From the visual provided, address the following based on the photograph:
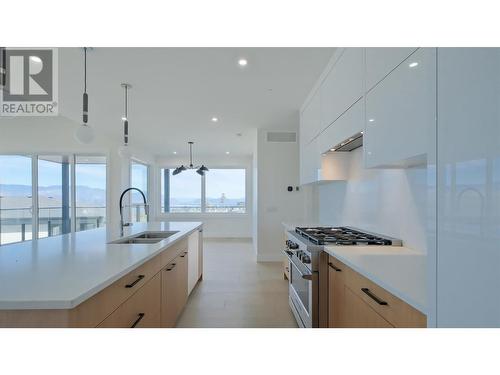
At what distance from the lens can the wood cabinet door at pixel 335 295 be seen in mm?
1631

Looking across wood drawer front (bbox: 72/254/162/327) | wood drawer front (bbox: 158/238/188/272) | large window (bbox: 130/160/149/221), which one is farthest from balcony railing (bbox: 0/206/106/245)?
wood drawer front (bbox: 72/254/162/327)

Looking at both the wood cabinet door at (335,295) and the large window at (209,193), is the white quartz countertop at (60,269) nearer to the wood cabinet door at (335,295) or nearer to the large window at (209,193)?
the wood cabinet door at (335,295)

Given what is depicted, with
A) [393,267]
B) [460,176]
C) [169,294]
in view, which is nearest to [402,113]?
[460,176]

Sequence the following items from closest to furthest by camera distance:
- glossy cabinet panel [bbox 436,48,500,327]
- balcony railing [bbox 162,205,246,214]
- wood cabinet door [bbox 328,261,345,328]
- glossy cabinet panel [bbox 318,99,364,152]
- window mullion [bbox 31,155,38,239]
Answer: glossy cabinet panel [bbox 436,48,500,327] → wood cabinet door [bbox 328,261,345,328] → glossy cabinet panel [bbox 318,99,364,152] → window mullion [bbox 31,155,38,239] → balcony railing [bbox 162,205,246,214]

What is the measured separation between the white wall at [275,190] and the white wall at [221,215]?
10.3 ft

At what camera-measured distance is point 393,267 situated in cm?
130

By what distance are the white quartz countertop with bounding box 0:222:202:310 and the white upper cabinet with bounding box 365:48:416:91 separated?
5.98ft

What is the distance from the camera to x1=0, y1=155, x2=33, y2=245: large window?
5293 millimetres

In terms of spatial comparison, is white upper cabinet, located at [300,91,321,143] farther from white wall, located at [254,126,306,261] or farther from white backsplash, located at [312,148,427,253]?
white wall, located at [254,126,306,261]

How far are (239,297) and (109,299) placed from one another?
2.25 meters

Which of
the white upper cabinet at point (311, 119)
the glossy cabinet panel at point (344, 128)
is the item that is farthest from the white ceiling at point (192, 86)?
the glossy cabinet panel at point (344, 128)
